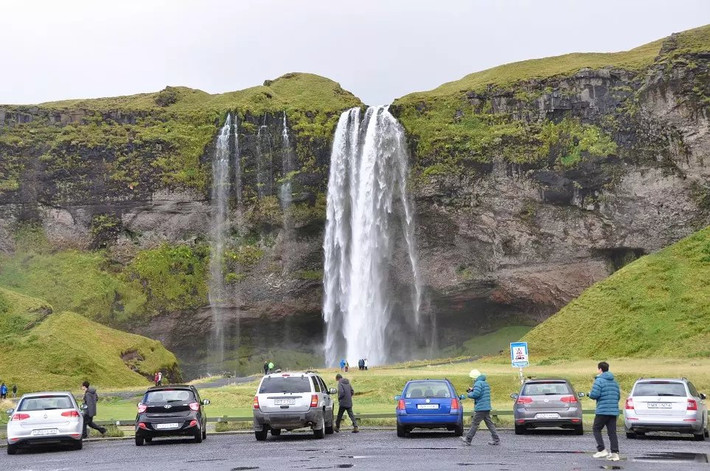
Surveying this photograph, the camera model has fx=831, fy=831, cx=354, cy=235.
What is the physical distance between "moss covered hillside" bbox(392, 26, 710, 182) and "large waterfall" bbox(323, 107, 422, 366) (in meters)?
3.27

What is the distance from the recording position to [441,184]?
83375 millimetres

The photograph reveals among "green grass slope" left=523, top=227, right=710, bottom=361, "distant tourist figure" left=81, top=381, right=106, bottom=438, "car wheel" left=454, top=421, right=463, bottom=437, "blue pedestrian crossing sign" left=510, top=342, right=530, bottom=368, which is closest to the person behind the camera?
"car wheel" left=454, top=421, right=463, bottom=437

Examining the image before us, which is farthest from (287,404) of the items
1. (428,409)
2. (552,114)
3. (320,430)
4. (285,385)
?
(552,114)

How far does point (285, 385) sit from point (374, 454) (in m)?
5.36

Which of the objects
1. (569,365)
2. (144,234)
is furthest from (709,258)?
(144,234)

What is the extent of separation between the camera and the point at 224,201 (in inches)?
3575

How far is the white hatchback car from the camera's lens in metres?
23.6

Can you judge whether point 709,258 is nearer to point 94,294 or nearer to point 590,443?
point 590,443

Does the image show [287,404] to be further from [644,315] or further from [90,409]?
[644,315]

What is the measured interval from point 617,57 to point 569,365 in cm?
4964

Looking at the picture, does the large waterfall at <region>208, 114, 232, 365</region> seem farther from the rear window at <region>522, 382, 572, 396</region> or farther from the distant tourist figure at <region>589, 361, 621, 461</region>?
the distant tourist figure at <region>589, 361, 621, 461</region>

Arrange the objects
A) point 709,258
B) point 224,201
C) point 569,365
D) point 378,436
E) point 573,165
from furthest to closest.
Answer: point 224,201, point 573,165, point 709,258, point 569,365, point 378,436

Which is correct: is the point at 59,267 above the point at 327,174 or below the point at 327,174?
below

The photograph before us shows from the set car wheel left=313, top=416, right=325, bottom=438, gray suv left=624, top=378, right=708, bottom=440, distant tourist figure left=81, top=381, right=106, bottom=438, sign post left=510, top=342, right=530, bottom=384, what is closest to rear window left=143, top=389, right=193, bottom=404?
car wheel left=313, top=416, right=325, bottom=438
